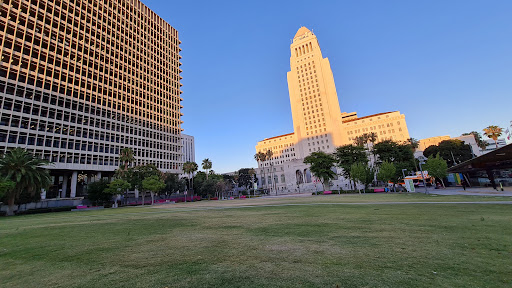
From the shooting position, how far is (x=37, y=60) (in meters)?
61.6

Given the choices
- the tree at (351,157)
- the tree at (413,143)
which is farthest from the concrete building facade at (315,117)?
the tree at (351,157)

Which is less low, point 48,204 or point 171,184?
point 171,184

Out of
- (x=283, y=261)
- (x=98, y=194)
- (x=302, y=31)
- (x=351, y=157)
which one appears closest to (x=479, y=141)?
(x=351, y=157)

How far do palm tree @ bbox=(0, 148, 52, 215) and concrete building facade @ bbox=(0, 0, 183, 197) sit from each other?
20.0 meters

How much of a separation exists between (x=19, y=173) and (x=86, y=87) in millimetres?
41941

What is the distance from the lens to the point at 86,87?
7162 cm

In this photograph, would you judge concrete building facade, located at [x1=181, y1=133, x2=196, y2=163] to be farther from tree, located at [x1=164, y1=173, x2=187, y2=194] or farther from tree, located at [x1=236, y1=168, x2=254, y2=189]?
tree, located at [x1=164, y1=173, x2=187, y2=194]

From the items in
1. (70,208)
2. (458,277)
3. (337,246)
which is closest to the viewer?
(458,277)

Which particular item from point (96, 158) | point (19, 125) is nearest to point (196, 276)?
point (19, 125)

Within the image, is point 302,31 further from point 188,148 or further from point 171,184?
point 171,184

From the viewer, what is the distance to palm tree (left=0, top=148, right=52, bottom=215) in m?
38.6

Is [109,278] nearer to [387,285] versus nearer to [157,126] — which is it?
[387,285]

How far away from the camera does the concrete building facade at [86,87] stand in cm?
5820

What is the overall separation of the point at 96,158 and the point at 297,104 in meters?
110
